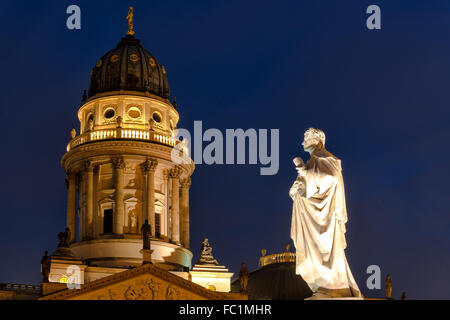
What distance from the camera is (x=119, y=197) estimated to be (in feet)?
230

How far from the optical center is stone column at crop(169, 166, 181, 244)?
71.6m

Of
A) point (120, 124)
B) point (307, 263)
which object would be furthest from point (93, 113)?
point (307, 263)

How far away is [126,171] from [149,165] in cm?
208

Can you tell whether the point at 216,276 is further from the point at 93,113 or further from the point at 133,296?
the point at 93,113

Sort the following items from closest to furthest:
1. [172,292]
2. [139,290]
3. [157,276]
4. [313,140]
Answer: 1. [313,140]
2. [139,290]
3. [172,292]
4. [157,276]

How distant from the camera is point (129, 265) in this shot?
222ft

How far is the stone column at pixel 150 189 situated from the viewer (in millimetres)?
69500

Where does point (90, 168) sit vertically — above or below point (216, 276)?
above

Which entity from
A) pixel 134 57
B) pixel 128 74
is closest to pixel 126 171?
pixel 128 74

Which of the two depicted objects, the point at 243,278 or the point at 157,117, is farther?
the point at 157,117

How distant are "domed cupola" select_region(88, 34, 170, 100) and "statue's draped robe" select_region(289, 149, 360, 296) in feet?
205

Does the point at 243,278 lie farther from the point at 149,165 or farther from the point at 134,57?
the point at 134,57

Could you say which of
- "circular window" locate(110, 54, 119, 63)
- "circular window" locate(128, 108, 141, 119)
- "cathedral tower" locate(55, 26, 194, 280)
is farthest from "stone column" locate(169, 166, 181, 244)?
"circular window" locate(110, 54, 119, 63)
